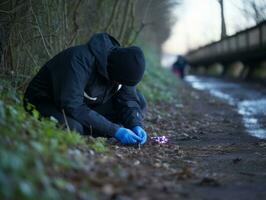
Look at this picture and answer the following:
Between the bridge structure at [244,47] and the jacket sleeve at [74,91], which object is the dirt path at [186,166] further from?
the bridge structure at [244,47]

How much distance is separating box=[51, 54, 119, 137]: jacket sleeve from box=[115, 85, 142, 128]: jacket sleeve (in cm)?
53

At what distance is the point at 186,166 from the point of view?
5.05 m

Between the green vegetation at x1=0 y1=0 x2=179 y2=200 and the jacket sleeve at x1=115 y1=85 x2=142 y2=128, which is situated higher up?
the green vegetation at x1=0 y1=0 x2=179 y2=200

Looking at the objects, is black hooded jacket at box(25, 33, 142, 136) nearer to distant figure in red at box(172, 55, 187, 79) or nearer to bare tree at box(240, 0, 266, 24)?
bare tree at box(240, 0, 266, 24)

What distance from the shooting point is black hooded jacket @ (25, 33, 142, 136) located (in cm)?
540

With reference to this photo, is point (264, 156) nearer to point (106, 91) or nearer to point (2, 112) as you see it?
point (106, 91)

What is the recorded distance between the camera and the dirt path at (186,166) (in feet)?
12.1

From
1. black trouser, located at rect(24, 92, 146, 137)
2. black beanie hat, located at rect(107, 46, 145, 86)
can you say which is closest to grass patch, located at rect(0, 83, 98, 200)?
black trouser, located at rect(24, 92, 146, 137)

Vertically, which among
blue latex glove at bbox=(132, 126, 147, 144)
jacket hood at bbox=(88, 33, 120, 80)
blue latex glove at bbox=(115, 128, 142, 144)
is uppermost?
jacket hood at bbox=(88, 33, 120, 80)

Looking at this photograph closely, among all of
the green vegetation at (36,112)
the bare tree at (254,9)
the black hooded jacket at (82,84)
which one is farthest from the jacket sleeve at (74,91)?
the bare tree at (254,9)

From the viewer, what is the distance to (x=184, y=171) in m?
4.50

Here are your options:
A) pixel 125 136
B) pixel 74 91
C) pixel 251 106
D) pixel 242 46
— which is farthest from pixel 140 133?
pixel 242 46

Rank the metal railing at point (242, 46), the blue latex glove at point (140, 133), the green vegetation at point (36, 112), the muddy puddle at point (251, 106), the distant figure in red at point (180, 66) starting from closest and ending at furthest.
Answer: the green vegetation at point (36, 112) < the blue latex glove at point (140, 133) < the muddy puddle at point (251, 106) < the metal railing at point (242, 46) < the distant figure in red at point (180, 66)

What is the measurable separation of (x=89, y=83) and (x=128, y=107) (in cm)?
64
